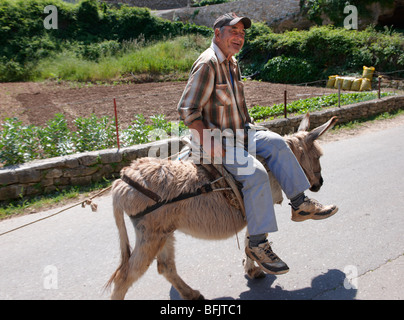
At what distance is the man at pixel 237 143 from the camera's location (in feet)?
9.56

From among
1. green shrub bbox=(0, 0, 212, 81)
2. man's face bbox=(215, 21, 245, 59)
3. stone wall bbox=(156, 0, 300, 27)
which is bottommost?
man's face bbox=(215, 21, 245, 59)

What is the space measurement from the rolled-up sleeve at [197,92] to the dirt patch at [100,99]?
6.36 metres

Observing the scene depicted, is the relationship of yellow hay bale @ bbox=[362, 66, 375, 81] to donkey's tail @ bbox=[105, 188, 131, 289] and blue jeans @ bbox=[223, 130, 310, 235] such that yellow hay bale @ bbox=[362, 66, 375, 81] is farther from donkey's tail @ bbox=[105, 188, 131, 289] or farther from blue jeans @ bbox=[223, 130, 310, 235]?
donkey's tail @ bbox=[105, 188, 131, 289]

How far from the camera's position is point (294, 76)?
753 inches

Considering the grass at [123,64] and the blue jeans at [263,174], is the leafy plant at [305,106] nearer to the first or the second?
the blue jeans at [263,174]

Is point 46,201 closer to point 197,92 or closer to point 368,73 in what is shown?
point 197,92

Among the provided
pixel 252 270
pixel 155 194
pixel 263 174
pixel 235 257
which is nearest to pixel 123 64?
pixel 235 257

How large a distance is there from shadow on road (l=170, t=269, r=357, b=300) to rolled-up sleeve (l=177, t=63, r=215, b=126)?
177cm

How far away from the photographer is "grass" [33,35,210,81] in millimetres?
18953

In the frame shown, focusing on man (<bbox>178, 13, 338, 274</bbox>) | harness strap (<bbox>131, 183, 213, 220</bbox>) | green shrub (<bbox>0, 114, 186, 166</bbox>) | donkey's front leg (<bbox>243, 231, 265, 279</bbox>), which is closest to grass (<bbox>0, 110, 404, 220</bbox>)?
green shrub (<bbox>0, 114, 186, 166</bbox>)

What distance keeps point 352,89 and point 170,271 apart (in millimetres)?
14546

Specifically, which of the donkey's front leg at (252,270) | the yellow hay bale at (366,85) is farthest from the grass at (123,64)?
the donkey's front leg at (252,270)

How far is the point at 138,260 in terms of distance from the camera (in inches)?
114
